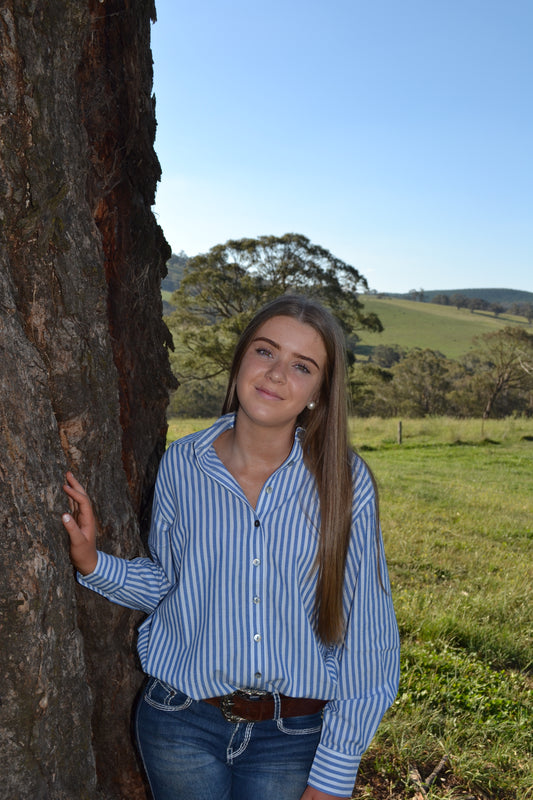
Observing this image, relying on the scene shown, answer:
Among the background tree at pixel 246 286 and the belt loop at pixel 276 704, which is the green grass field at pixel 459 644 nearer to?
the belt loop at pixel 276 704

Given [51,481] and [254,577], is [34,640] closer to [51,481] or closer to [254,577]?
[51,481]

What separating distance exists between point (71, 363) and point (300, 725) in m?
Answer: 1.22

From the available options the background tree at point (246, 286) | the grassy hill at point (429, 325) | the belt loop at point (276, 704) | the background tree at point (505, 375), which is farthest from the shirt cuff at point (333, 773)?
the grassy hill at point (429, 325)

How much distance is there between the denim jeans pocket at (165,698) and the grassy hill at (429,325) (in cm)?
6193

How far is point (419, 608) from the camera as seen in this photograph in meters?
4.95

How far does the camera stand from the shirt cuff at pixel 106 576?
1.88 meters

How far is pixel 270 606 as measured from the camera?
187 cm

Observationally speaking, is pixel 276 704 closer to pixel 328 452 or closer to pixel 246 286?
pixel 328 452

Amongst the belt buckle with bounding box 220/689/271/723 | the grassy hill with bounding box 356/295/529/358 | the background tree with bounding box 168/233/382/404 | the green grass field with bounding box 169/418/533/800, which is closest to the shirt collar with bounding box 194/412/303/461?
the belt buckle with bounding box 220/689/271/723

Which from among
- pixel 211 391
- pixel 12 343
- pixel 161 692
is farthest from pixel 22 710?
pixel 211 391

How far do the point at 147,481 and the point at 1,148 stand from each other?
1.23 meters

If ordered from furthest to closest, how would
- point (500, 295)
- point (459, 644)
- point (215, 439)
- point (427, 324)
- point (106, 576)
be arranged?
point (500, 295) → point (427, 324) → point (459, 644) → point (215, 439) → point (106, 576)

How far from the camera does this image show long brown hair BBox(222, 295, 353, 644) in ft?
6.19

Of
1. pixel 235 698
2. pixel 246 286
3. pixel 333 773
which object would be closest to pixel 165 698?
pixel 235 698
